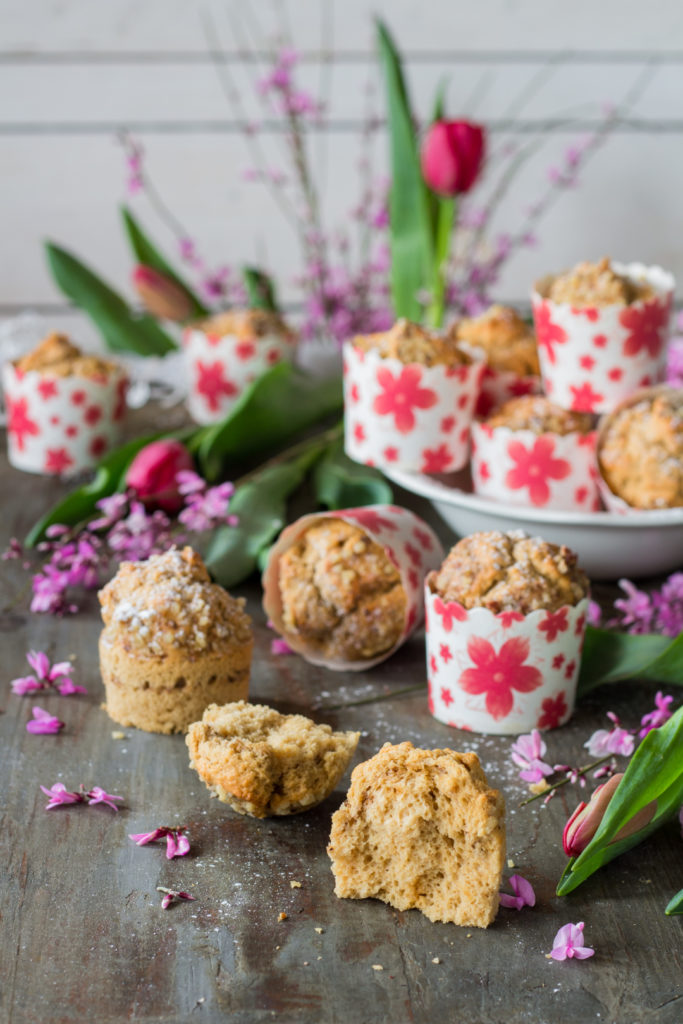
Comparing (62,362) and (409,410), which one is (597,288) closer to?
(409,410)

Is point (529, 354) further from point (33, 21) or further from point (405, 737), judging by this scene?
point (33, 21)

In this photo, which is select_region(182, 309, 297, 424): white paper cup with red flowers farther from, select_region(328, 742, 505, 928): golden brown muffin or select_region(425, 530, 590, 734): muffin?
select_region(328, 742, 505, 928): golden brown muffin

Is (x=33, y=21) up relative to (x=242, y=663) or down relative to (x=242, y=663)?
up

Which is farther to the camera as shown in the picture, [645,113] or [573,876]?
[645,113]

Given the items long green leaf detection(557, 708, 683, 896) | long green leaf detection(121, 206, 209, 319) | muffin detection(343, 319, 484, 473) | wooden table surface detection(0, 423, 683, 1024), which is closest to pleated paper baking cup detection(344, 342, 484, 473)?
muffin detection(343, 319, 484, 473)

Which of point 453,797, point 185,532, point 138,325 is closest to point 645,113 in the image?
point 138,325

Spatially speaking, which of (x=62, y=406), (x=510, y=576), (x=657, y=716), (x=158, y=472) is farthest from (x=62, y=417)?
(x=657, y=716)

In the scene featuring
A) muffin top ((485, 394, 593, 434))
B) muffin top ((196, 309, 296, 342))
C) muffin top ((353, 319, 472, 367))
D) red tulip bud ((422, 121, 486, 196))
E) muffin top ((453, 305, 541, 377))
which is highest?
red tulip bud ((422, 121, 486, 196))
